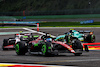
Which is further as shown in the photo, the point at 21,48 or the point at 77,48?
the point at 21,48

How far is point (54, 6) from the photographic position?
8388 cm

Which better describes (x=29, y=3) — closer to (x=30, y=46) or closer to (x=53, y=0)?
(x=53, y=0)

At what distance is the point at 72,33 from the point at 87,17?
42291mm

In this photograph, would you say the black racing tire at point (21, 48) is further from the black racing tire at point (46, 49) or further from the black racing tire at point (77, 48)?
the black racing tire at point (77, 48)

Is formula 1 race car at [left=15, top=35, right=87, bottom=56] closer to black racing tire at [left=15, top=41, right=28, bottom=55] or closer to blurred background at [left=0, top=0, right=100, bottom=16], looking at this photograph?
black racing tire at [left=15, top=41, right=28, bottom=55]

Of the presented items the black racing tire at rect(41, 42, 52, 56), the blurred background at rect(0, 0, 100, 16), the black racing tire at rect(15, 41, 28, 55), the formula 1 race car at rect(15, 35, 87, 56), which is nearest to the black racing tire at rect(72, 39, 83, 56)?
the formula 1 race car at rect(15, 35, 87, 56)

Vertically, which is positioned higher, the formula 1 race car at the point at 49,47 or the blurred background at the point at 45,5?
the blurred background at the point at 45,5

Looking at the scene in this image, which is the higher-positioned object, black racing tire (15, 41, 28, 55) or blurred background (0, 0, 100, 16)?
blurred background (0, 0, 100, 16)

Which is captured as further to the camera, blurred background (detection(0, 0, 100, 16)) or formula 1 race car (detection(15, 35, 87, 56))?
blurred background (detection(0, 0, 100, 16))

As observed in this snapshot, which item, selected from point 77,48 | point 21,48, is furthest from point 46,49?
point 21,48

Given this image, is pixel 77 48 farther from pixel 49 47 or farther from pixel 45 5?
pixel 45 5

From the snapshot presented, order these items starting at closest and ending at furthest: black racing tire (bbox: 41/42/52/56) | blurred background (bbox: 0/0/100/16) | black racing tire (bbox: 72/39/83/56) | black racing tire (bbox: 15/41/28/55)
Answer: black racing tire (bbox: 41/42/52/56)
black racing tire (bbox: 72/39/83/56)
black racing tire (bbox: 15/41/28/55)
blurred background (bbox: 0/0/100/16)

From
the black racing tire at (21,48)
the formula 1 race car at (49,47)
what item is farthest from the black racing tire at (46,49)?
the black racing tire at (21,48)

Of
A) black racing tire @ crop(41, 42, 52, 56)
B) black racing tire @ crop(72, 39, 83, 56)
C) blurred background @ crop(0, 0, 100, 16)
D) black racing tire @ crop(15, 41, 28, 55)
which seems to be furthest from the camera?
blurred background @ crop(0, 0, 100, 16)
